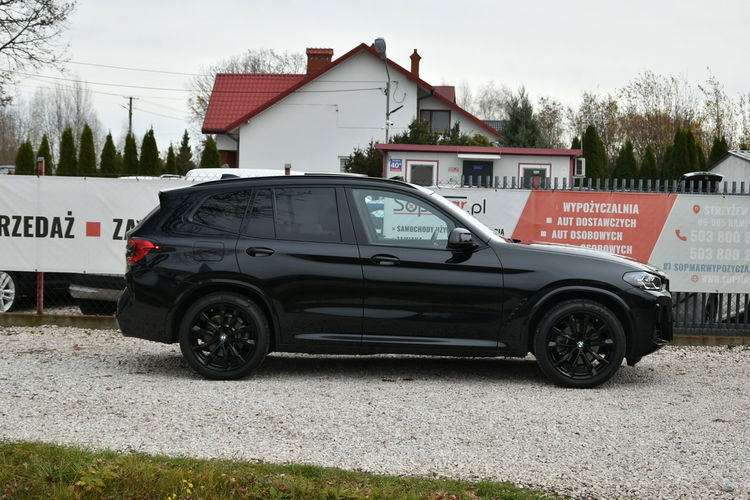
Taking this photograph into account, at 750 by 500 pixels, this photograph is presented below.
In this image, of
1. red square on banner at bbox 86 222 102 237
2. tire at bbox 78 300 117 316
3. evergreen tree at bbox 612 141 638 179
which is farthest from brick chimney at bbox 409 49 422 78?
red square on banner at bbox 86 222 102 237

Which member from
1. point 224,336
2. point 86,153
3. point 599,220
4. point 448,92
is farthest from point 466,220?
point 448,92

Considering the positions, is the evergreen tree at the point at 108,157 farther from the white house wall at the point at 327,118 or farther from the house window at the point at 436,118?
the house window at the point at 436,118

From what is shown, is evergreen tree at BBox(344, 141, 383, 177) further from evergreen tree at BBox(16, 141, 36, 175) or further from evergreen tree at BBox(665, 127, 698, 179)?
evergreen tree at BBox(16, 141, 36, 175)

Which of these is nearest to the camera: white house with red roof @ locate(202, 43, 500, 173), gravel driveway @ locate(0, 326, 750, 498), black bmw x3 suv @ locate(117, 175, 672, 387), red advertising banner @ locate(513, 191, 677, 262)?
gravel driveway @ locate(0, 326, 750, 498)

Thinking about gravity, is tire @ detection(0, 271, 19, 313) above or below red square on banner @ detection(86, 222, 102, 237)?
below

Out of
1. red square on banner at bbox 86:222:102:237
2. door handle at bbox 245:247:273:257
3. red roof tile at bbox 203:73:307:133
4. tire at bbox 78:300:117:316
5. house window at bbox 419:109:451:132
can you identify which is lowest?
tire at bbox 78:300:117:316

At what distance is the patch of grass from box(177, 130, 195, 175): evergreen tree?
2449 inches

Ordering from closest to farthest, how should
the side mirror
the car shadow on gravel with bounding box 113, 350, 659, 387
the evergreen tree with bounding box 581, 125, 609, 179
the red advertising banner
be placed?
the side mirror
the car shadow on gravel with bounding box 113, 350, 659, 387
the red advertising banner
the evergreen tree with bounding box 581, 125, 609, 179

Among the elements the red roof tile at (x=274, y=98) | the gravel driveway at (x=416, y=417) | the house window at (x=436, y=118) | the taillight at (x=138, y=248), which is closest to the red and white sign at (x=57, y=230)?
the gravel driveway at (x=416, y=417)

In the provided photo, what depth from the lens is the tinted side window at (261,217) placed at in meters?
8.40

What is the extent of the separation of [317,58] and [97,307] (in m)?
38.1

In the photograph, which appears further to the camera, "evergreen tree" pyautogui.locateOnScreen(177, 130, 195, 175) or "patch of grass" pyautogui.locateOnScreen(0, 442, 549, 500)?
"evergreen tree" pyautogui.locateOnScreen(177, 130, 195, 175)

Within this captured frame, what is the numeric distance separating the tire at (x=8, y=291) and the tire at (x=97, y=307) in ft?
2.87

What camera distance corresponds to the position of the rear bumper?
830 cm
